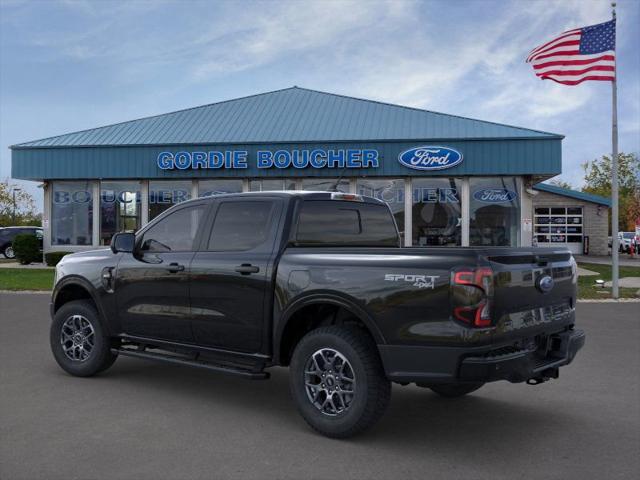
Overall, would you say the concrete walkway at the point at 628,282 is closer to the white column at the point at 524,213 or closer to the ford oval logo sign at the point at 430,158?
the white column at the point at 524,213

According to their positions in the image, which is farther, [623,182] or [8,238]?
[623,182]

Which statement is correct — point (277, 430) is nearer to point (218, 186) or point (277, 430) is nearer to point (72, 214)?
point (218, 186)

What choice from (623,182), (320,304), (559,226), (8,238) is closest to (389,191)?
(559,226)

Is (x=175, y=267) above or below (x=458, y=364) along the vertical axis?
above

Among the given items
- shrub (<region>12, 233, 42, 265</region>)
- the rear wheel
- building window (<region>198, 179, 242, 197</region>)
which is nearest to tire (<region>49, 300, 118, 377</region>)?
building window (<region>198, 179, 242, 197</region>)

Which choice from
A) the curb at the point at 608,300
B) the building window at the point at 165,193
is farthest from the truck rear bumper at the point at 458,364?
the building window at the point at 165,193

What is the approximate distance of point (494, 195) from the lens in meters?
24.1

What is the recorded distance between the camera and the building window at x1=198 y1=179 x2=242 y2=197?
2536cm

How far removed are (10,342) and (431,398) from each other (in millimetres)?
6064

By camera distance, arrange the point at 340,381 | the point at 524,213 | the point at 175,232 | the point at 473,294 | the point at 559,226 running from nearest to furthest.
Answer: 1. the point at 473,294
2. the point at 340,381
3. the point at 175,232
4. the point at 524,213
5. the point at 559,226

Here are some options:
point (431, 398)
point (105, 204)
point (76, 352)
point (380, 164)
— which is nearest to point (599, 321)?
point (431, 398)

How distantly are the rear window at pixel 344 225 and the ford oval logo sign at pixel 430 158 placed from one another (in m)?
17.2

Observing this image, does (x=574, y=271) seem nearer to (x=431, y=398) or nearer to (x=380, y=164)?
(x=431, y=398)

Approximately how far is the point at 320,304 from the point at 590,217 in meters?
36.3
